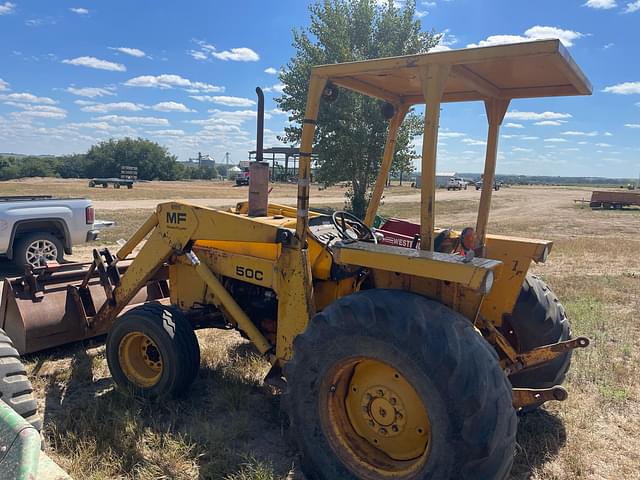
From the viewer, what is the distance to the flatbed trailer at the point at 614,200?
3325 cm

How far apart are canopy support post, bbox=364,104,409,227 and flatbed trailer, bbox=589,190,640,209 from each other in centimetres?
3446

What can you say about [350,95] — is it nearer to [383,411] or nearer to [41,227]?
[41,227]

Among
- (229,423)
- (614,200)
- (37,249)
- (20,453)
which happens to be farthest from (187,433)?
(614,200)

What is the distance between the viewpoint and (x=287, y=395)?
315 cm

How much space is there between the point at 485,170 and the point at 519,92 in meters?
0.60

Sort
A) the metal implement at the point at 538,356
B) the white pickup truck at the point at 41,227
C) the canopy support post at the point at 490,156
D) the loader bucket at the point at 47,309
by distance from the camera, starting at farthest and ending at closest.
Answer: the white pickup truck at the point at 41,227 → the loader bucket at the point at 47,309 → the canopy support post at the point at 490,156 → the metal implement at the point at 538,356

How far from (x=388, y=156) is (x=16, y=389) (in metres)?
3.10

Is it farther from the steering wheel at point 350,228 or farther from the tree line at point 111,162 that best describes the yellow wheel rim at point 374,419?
the tree line at point 111,162

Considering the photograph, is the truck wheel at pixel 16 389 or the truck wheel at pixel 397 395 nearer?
the truck wheel at pixel 397 395

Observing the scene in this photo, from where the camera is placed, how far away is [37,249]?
8.95 m

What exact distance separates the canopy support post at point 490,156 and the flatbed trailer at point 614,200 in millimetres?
34517

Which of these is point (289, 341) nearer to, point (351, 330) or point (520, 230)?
point (351, 330)

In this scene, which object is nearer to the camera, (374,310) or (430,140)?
(374,310)

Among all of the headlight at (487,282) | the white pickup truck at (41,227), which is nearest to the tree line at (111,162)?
the white pickup truck at (41,227)
